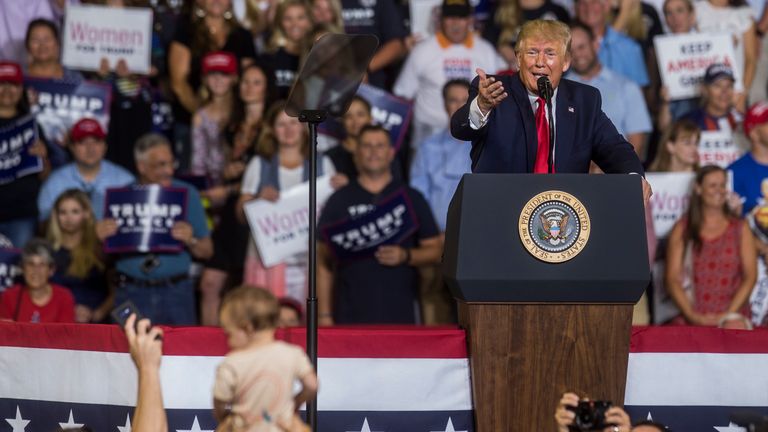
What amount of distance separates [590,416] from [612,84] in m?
4.94

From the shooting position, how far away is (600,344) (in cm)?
407

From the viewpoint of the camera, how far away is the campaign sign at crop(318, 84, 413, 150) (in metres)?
8.15

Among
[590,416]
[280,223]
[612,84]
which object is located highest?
[612,84]

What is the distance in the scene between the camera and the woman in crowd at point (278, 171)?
7.64m

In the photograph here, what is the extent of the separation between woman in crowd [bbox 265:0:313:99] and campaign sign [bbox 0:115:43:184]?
62.0 inches

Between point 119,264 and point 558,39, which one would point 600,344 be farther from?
point 119,264

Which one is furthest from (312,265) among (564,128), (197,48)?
(197,48)

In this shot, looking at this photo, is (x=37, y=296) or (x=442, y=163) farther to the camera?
(x=442, y=163)

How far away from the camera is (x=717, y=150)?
26.5ft

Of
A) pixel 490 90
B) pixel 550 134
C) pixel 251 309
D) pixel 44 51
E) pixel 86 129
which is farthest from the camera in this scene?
pixel 44 51

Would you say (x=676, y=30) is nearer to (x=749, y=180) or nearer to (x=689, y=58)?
(x=689, y=58)

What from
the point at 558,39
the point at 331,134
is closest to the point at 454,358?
the point at 558,39

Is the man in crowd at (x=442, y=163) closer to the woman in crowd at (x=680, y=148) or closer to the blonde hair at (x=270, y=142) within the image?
the blonde hair at (x=270, y=142)

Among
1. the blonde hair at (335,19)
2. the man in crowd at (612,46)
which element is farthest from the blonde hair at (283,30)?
the man in crowd at (612,46)
